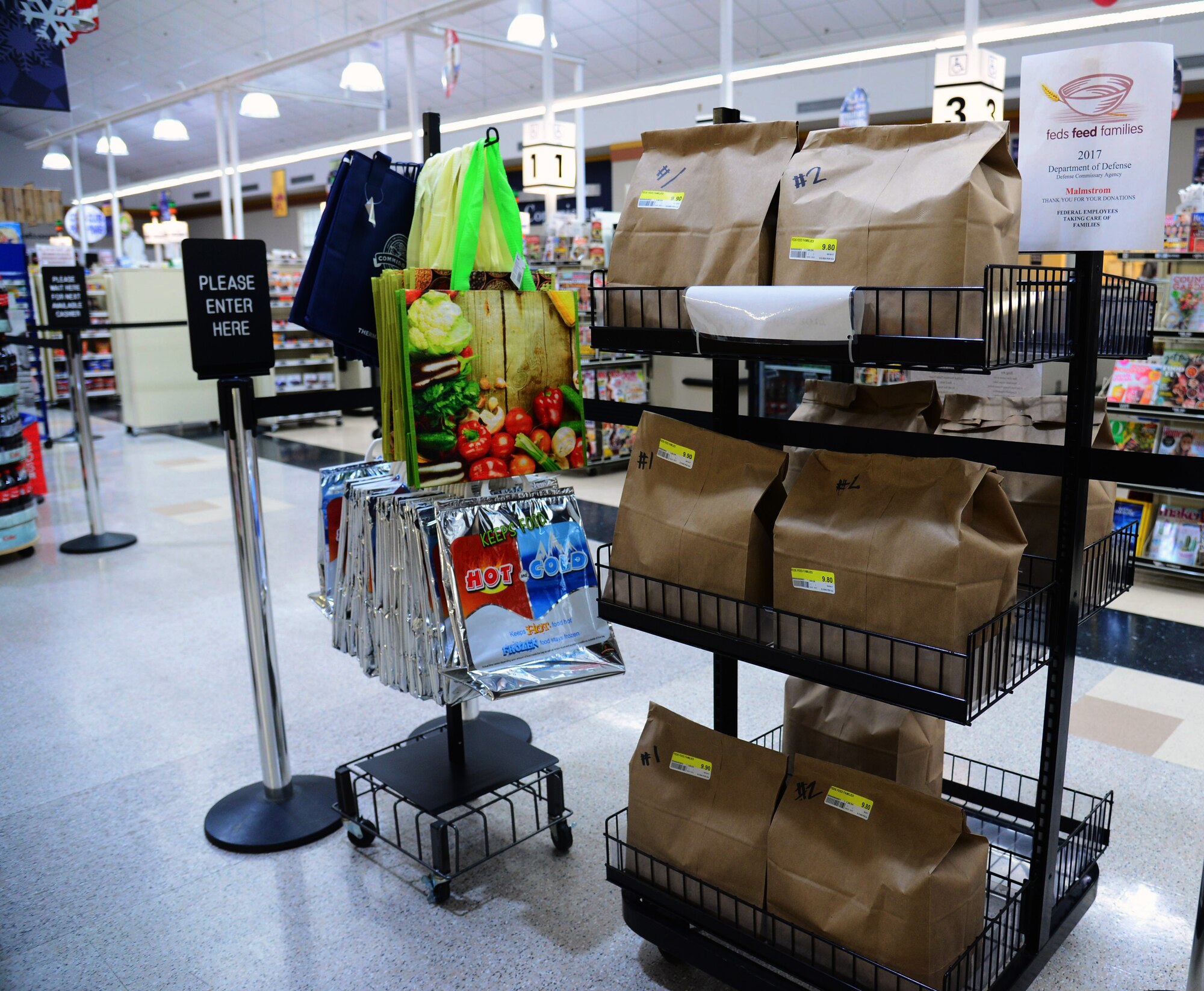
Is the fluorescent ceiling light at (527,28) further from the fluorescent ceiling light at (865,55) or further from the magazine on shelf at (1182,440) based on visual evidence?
the magazine on shelf at (1182,440)

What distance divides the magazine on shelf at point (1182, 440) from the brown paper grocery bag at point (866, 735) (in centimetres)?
355

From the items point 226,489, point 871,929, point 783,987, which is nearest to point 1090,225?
point 871,929

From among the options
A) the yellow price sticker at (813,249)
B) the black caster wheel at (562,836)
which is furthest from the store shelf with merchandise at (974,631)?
the black caster wheel at (562,836)

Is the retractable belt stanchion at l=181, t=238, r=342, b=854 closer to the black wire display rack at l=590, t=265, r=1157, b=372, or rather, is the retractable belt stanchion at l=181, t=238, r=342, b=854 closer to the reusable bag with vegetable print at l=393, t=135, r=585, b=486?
the reusable bag with vegetable print at l=393, t=135, r=585, b=486

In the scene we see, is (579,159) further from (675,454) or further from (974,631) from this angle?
(974,631)

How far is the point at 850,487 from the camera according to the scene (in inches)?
63.4

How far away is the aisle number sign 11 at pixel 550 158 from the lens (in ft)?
25.4

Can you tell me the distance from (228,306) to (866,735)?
5.87 feet

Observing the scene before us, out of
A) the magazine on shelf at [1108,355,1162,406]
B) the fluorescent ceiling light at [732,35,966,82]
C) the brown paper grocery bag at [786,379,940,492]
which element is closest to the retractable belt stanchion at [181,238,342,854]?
the brown paper grocery bag at [786,379,940,492]

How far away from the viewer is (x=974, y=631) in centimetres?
141

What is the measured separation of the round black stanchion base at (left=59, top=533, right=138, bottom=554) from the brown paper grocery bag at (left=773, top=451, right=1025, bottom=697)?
5.02 metres

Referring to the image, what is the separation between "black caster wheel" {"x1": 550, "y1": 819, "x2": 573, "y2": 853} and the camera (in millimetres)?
2439

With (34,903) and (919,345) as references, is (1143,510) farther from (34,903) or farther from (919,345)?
(34,903)

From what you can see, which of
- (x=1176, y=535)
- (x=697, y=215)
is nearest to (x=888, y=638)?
(x=697, y=215)
